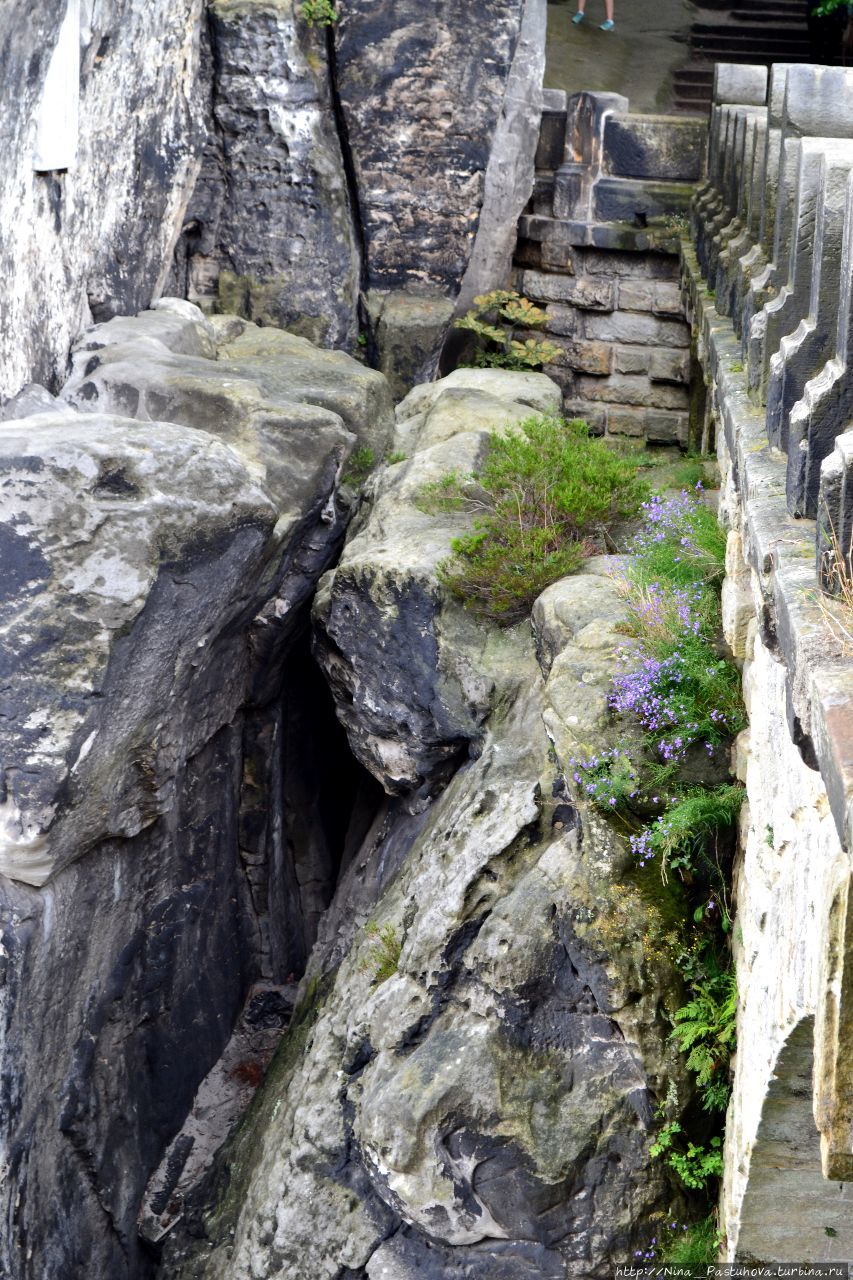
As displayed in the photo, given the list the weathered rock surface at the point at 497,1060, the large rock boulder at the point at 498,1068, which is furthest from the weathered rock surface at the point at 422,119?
the large rock boulder at the point at 498,1068

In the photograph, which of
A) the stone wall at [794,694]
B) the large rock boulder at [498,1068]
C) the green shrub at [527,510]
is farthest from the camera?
the green shrub at [527,510]

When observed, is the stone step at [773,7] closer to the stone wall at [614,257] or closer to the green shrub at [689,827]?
the stone wall at [614,257]

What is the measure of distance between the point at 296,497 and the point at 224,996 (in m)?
3.09

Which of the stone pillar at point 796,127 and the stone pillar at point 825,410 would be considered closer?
the stone pillar at point 825,410

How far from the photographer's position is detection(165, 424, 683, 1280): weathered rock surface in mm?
4578

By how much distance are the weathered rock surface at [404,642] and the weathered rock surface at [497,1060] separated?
17.9 inches

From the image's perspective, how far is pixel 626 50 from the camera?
15.1 metres

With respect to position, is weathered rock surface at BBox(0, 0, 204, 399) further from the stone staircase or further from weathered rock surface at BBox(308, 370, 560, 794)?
the stone staircase

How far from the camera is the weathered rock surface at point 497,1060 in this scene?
458cm

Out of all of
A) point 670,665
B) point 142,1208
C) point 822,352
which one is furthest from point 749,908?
point 142,1208

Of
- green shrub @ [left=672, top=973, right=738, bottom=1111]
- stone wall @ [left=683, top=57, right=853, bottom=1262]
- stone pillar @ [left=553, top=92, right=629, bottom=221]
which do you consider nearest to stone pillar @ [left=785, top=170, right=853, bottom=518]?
stone wall @ [left=683, top=57, right=853, bottom=1262]

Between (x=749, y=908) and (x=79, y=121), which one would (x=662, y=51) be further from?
(x=749, y=908)

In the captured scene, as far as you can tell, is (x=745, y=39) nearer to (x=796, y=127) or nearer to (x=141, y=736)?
(x=796, y=127)

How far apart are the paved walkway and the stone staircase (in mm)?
195
